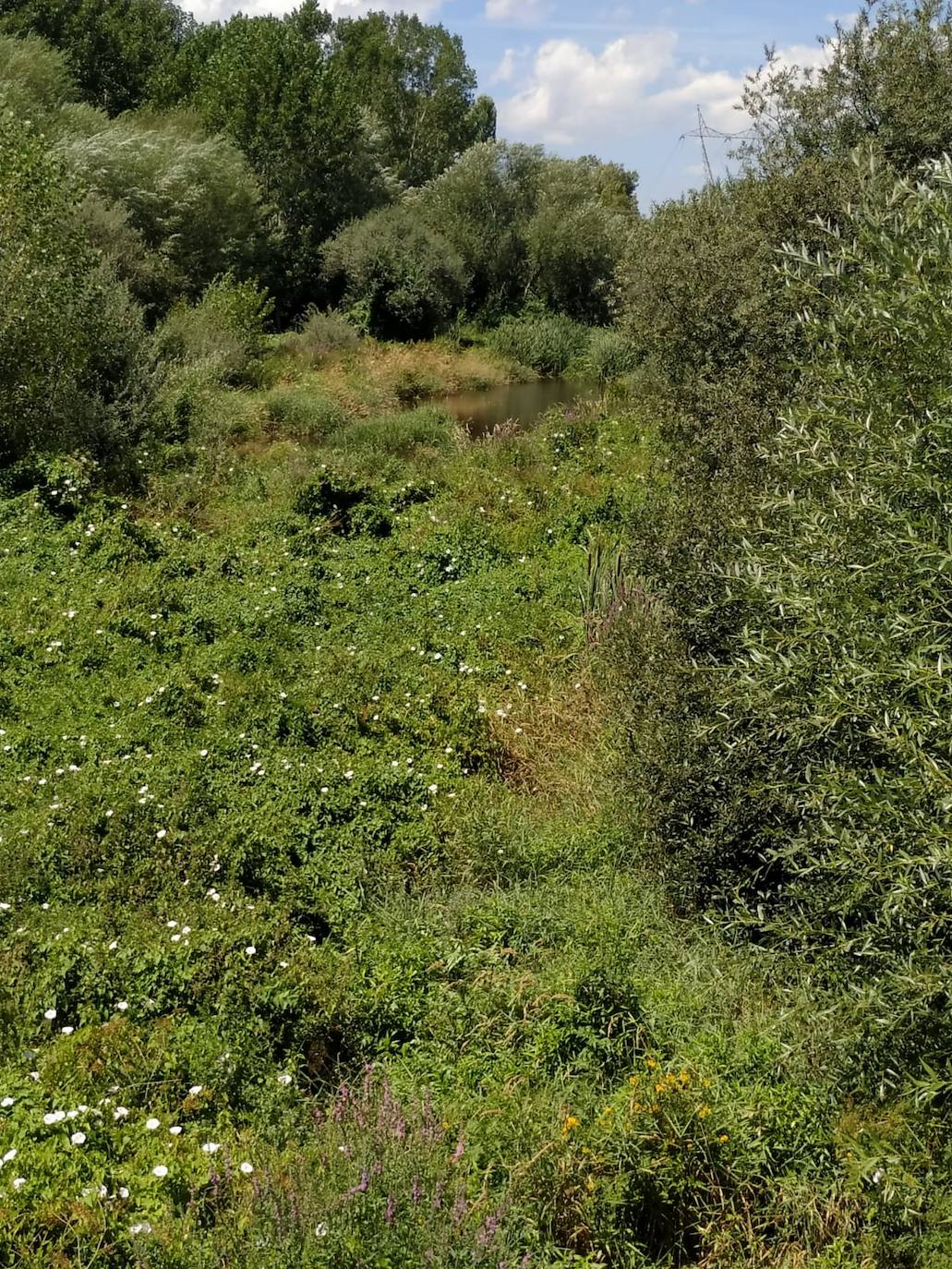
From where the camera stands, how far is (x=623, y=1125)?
11.8 feet

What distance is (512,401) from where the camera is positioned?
89.5 feet

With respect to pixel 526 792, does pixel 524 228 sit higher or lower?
higher

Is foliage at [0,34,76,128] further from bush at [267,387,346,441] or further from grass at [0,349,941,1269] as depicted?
grass at [0,349,941,1269]

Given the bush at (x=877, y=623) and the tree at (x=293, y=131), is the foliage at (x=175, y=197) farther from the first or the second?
the bush at (x=877, y=623)

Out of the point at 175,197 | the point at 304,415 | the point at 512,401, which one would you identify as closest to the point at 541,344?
the point at 512,401

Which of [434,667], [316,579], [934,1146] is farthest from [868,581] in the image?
[316,579]

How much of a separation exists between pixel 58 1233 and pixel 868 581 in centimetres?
367

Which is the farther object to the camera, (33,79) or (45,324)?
(33,79)

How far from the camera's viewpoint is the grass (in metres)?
3.43

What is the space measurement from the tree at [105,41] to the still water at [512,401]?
64.2 ft

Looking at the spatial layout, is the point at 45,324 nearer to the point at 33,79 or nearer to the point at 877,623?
the point at 877,623

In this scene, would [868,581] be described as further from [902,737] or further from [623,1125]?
[623,1125]

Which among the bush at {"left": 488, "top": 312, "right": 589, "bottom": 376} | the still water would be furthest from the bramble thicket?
the bush at {"left": 488, "top": 312, "right": 589, "bottom": 376}

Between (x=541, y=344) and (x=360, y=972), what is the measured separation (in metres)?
30.5
